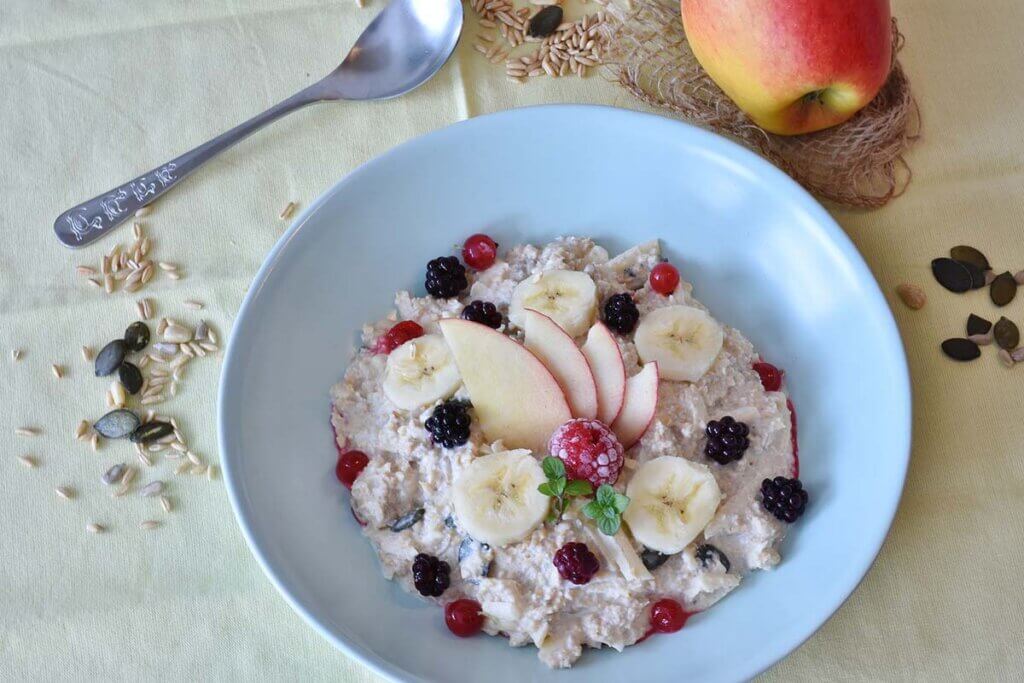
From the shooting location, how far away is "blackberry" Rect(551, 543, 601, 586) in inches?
58.7

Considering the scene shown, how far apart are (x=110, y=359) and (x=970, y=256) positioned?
1828mm

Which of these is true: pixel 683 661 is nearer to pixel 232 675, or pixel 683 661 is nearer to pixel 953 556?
pixel 953 556

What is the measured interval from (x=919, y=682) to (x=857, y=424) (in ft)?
1.58

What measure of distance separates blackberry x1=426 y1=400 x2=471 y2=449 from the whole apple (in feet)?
2.89

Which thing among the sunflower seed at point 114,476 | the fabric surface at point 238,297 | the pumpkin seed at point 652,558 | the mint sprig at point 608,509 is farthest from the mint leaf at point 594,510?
the sunflower seed at point 114,476

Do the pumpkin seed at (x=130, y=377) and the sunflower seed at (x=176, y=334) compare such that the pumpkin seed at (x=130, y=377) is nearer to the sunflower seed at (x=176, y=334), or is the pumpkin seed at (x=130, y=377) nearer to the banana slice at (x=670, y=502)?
the sunflower seed at (x=176, y=334)

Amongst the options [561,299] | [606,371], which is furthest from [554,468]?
[561,299]

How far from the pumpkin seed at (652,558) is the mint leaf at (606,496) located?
0.47ft

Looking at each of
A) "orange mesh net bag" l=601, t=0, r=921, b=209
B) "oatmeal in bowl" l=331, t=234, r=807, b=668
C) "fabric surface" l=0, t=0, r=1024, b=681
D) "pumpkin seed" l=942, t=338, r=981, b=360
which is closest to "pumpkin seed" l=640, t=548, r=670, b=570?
"oatmeal in bowl" l=331, t=234, r=807, b=668

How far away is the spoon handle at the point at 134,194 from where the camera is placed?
6.44 feet

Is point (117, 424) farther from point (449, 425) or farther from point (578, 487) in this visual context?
point (578, 487)

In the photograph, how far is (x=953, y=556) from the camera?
66.8 inches

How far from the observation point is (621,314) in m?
1.73

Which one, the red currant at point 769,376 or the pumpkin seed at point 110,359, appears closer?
the red currant at point 769,376
